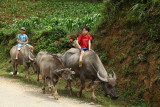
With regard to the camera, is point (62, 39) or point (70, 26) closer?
point (62, 39)

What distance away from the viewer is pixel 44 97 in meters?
10.4

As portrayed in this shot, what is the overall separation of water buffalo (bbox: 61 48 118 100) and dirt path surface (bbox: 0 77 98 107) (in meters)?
0.89

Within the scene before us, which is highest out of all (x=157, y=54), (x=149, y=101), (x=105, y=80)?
(x=157, y=54)

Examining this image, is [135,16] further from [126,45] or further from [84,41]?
[84,41]

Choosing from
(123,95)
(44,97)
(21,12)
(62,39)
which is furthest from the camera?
(21,12)

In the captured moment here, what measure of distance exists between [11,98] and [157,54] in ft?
18.9

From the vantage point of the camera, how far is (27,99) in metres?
9.66

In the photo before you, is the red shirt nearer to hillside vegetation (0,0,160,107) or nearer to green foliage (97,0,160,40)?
hillside vegetation (0,0,160,107)

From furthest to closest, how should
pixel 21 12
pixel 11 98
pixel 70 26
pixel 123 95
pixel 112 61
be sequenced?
pixel 21 12
pixel 70 26
pixel 112 61
pixel 123 95
pixel 11 98

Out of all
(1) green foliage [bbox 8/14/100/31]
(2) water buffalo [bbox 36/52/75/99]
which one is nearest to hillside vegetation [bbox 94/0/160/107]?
(2) water buffalo [bbox 36/52/75/99]

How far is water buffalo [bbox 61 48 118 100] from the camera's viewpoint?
9938 millimetres

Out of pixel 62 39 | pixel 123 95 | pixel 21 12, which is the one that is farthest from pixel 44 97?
pixel 21 12

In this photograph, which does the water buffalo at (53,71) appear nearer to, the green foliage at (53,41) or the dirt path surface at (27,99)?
the dirt path surface at (27,99)

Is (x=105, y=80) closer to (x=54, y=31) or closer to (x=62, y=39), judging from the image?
(x=62, y=39)
